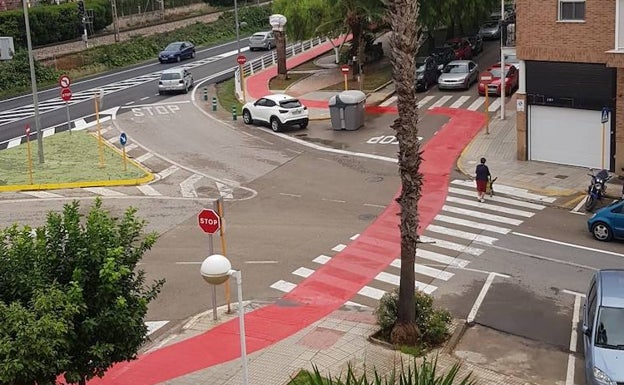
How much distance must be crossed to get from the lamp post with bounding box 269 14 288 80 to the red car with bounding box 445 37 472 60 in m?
9.75

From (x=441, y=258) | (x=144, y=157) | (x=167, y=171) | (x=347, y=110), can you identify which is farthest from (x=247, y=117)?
(x=441, y=258)

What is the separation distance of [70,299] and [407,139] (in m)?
7.01

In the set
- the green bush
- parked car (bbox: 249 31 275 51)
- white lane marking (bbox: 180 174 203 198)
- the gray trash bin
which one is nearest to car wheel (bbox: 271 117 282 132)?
the gray trash bin

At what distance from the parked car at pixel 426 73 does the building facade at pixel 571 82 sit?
41.3 feet

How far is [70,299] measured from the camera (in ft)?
37.5

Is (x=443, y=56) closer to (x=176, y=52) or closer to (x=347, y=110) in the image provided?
(x=347, y=110)

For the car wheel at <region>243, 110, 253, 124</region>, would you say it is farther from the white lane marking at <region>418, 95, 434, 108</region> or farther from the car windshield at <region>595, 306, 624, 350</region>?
the car windshield at <region>595, 306, 624, 350</region>

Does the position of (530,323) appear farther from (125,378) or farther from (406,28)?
(125,378)

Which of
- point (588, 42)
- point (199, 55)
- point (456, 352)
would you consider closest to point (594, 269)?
point (456, 352)

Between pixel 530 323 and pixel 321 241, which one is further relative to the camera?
pixel 321 241

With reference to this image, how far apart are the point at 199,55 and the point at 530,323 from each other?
5111cm

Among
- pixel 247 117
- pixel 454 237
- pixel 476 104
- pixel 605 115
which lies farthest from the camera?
pixel 476 104

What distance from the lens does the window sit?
2855 centimetres

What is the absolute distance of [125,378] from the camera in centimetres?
1572
